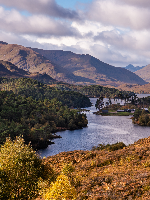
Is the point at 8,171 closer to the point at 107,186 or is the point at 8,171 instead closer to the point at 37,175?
the point at 37,175

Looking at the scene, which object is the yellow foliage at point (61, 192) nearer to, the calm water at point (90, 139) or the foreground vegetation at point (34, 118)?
the calm water at point (90, 139)

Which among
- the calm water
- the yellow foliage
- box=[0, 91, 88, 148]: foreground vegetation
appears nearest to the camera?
the yellow foliage

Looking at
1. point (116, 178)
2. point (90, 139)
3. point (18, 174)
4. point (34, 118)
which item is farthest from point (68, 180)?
point (34, 118)

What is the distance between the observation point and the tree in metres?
26.5

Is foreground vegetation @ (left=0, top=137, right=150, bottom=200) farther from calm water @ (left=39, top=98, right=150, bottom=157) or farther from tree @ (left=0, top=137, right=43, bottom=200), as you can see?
calm water @ (left=39, top=98, right=150, bottom=157)

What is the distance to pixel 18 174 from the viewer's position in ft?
89.3

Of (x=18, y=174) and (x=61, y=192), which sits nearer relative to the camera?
(x=61, y=192)

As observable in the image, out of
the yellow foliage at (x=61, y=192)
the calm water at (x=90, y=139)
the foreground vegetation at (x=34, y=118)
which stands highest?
the yellow foliage at (x=61, y=192)

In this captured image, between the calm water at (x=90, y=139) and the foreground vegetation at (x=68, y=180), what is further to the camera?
the calm water at (x=90, y=139)

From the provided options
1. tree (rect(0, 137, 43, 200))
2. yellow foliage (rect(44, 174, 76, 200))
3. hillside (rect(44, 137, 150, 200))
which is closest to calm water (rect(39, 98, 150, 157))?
hillside (rect(44, 137, 150, 200))

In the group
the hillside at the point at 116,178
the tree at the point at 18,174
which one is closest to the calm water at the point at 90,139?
the hillside at the point at 116,178

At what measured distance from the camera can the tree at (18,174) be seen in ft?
86.8

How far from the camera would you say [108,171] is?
31406 mm

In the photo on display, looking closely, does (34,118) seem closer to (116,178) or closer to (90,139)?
(90,139)
